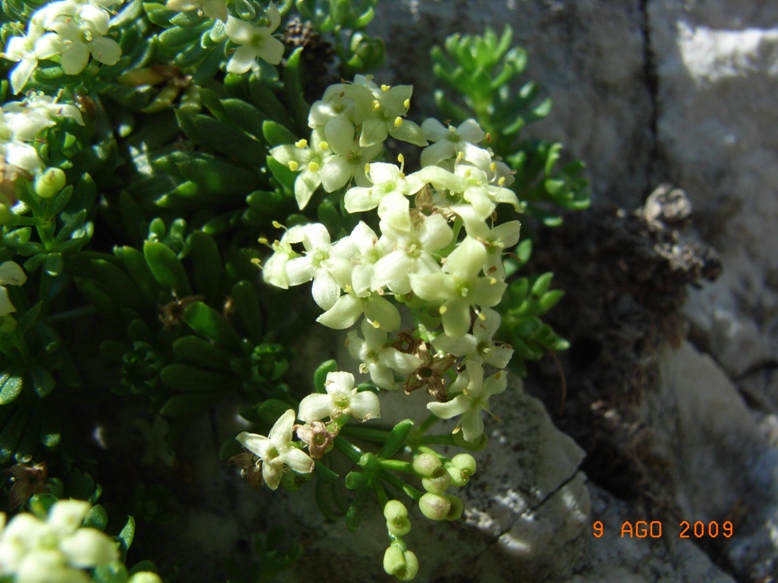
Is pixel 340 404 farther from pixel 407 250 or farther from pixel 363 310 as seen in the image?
pixel 407 250

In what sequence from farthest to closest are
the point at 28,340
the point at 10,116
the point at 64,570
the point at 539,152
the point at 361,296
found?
the point at 539,152
the point at 28,340
the point at 10,116
the point at 361,296
the point at 64,570

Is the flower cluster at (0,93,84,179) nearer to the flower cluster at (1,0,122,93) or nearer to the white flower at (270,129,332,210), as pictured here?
the flower cluster at (1,0,122,93)

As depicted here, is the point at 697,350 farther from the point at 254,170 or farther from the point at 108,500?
the point at 108,500

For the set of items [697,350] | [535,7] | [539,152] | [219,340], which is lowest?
[697,350]

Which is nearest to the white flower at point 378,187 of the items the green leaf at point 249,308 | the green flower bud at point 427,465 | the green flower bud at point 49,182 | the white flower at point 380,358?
the white flower at point 380,358

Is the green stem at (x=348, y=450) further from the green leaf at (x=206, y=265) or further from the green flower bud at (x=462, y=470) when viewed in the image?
the green leaf at (x=206, y=265)

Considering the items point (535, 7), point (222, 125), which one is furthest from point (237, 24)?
point (535, 7)
